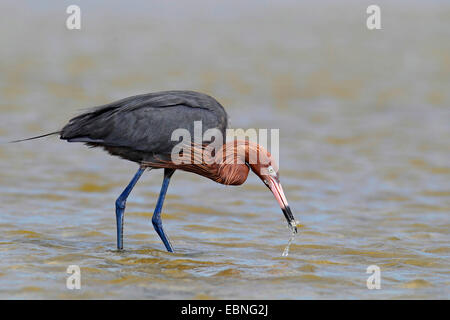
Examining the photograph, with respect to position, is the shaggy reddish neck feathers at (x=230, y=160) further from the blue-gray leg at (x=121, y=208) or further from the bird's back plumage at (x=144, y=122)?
the blue-gray leg at (x=121, y=208)

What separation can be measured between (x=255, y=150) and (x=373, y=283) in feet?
5.96

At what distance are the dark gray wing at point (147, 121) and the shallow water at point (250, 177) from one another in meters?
1.13

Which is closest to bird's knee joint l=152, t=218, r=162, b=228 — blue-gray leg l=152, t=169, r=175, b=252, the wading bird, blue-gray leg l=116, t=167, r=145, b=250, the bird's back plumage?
blue-gray leg l=152, t=169, r=175, b=252

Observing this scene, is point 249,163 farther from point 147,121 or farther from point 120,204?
point 120,204

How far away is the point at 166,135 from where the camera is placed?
9008 millimetres

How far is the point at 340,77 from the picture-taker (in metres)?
20.2

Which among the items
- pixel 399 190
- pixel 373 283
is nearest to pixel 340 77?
pixel 399 190

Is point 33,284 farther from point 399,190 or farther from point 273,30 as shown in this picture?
point 273,30

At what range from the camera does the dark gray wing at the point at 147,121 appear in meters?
9.00

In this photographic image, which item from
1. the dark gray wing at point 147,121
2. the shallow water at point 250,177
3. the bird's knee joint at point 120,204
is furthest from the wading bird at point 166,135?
the shallow water at point 250,177

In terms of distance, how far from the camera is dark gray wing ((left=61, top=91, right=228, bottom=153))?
29.5ft

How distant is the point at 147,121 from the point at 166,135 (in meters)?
0.27

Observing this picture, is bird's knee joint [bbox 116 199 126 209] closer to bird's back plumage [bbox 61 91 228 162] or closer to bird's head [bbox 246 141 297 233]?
bird's back plumage [bbox 61 91 228 162]

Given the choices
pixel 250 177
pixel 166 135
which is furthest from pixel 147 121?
pixel 250 177
